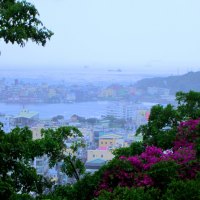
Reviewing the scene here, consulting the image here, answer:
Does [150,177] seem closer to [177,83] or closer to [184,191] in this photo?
[184,191]

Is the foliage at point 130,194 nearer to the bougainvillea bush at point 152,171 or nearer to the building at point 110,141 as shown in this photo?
the bougainvillea bush at point 152,171

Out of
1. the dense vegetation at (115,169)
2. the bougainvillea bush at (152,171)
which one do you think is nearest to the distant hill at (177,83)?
the dense vegetation at (115,169)

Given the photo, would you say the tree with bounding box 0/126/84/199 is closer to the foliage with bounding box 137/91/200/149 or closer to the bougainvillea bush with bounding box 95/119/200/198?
the bougainvillea bush with bounding box 95/119/200/198

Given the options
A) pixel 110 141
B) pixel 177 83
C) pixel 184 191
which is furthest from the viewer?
pixel 177 83

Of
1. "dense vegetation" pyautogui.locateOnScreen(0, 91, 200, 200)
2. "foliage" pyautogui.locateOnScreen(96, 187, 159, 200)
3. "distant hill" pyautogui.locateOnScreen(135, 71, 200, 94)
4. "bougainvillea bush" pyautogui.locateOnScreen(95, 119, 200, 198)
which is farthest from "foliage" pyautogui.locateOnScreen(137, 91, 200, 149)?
"distant hill" pyautogui.locateOnScreen(135, 71, 200, 94)

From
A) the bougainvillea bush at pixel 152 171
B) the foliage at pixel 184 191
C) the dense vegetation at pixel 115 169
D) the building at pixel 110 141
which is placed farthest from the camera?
the building at pixel 110 141

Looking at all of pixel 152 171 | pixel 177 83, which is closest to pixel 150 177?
pixel 152 171
